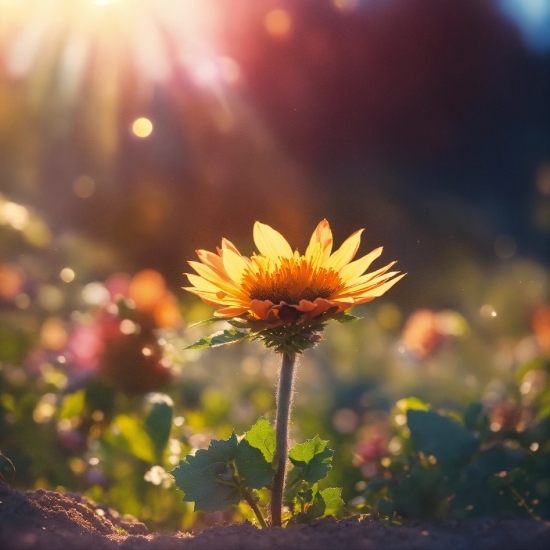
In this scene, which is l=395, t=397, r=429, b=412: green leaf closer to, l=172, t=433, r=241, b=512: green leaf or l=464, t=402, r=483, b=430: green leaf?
l=464, t=402, r=483, b=430: green leaf

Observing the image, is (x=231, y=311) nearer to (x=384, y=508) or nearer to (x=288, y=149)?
(x=384, y=508)

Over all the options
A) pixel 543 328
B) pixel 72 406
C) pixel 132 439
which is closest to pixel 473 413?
pixel 132 439

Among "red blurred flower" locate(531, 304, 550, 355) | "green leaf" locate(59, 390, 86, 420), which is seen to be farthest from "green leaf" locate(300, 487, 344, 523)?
"red blurred flower" locate(531, 304, 550, 355)

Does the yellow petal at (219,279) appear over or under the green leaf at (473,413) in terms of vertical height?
over

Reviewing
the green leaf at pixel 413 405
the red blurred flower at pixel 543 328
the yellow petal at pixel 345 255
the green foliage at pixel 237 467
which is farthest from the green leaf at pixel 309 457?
the red blurred flower at pixel 543 328

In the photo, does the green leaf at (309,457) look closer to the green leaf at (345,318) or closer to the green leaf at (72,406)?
the green leaf at (345,318)
